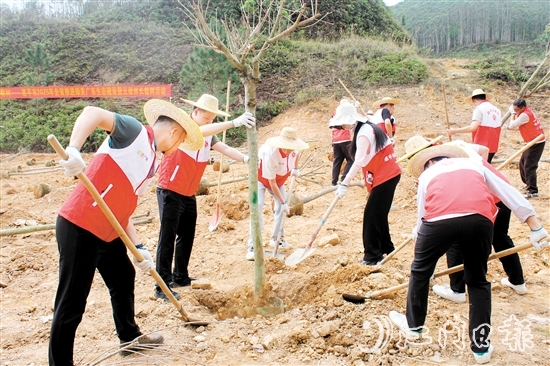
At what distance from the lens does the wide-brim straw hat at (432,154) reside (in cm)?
283

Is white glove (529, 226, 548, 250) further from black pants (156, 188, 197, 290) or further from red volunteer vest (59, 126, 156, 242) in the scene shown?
black pants (156, 188, 197, 290)

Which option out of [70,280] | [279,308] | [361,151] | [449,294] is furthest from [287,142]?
[70,280]

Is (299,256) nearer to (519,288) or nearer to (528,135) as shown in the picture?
(519,288)

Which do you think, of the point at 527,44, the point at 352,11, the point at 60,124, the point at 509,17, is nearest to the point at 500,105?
the point at 352,11

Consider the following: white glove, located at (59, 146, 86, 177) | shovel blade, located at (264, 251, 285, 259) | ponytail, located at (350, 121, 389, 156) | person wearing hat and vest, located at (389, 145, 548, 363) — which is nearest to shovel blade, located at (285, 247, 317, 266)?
A: shovel blade, located at (264, 251, 285, 259)

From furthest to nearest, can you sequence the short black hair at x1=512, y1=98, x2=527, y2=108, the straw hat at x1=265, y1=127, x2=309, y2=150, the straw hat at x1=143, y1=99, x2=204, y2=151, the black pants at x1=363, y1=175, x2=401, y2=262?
the short black hair at x1=512, y1=98, x2=527, y2=108
the straw hat at x1=265, y1=127, x2=309, y2=150
the black pants at x1=363, y1=175, x2=401, y2=262
the straw hat at x1=143, y1=99, x2=204, y2=151

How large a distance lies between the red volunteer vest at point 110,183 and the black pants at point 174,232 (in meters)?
1.24

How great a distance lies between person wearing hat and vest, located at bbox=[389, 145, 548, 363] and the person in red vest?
4362 mm

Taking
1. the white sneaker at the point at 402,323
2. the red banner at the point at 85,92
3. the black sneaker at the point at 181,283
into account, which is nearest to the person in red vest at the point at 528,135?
the white sneaker at the point at 402,323

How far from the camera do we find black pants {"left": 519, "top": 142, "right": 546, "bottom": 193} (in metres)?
6.50

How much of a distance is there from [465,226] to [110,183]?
2.10m

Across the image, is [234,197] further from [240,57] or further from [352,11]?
[352,11]

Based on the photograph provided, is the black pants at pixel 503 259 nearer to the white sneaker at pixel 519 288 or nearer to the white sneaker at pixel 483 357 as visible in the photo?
the white sneaker at pixel 519 288

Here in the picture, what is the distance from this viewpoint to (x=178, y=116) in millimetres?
2760
